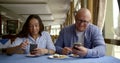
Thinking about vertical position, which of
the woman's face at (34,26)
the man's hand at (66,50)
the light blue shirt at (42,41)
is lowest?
the man's hand at (66,50)

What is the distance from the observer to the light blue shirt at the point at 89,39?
253cm

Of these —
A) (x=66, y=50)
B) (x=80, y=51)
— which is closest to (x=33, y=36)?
(x=66, y=50)

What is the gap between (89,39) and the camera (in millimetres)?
2826

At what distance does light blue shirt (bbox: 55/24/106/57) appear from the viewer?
2.53m

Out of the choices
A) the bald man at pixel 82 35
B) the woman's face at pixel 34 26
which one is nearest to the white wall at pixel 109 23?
the bald man at pixel 82 35

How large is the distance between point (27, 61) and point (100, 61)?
2.25 ft

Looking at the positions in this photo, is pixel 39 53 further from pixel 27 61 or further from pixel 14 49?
pixel 27 61

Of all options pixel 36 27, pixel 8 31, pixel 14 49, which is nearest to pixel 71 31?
pixel 36 27

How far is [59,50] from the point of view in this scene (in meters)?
2.79

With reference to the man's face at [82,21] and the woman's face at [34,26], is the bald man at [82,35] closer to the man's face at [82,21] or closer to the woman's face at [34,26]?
the man's face at [82,21]

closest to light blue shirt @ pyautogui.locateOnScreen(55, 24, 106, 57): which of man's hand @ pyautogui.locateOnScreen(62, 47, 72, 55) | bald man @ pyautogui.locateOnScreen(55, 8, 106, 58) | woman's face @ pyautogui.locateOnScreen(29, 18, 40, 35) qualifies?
bald man @ pyautogui.locateOnScreen(55, 8, 106, 58)

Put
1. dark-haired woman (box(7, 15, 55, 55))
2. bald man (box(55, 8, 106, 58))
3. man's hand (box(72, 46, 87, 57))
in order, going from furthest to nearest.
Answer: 1. dark-haired woman (box(7, 15, 55, 55))
2. bald man (box(55, 8, 106, 58))
3. man's hand (box(72, 46, 87, 57))

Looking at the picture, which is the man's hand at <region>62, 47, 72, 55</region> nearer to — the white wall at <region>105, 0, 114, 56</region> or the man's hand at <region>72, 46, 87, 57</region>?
the man's hand at <region>72, 46, 87, 57</region>

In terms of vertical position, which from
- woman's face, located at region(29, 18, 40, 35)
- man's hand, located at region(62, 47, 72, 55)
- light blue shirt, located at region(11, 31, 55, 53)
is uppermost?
woman's face, located at region(29, 18, 40, 35)
